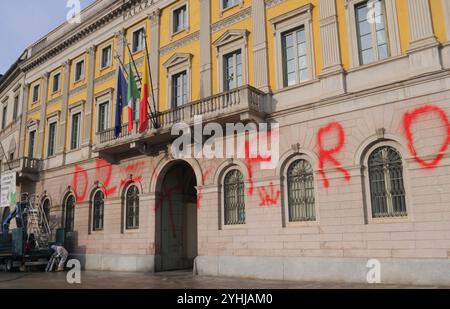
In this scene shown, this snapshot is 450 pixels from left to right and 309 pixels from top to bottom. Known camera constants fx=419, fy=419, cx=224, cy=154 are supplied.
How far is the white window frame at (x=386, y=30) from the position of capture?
13.4 metres

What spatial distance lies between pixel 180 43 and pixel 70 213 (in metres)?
12.0

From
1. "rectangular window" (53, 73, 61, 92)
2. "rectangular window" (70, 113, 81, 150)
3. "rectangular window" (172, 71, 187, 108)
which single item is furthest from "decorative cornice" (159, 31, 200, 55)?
"rectangular window" (53, 73, 61, 92)

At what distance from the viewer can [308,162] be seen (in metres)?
14.8

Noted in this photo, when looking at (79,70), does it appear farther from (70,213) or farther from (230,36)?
(230,36)

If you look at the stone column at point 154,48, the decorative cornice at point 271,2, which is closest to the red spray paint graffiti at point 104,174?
the stone column at point 154,48

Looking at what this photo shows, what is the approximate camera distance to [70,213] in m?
24.5

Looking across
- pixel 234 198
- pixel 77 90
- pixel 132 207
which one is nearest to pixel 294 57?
pixel 234 198

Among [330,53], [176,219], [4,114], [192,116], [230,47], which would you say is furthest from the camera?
[4,114]

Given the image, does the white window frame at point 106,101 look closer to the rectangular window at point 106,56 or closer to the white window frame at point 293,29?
the rectangular window at point 106,56

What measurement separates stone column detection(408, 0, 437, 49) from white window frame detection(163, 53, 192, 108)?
9.55 metres
